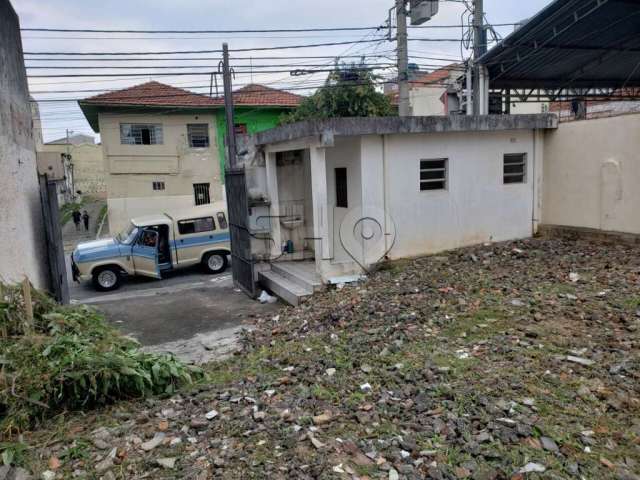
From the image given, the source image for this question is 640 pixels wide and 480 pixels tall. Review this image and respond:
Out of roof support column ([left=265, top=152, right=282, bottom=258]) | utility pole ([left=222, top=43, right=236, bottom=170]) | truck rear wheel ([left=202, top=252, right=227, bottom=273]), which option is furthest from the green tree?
roof support column ([left=265, top=152, right=282, bottom=258])

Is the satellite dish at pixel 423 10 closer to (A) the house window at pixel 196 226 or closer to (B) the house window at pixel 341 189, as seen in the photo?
(B) the house window at pixel 341 189

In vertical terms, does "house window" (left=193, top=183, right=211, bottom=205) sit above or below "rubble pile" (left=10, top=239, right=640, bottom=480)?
above

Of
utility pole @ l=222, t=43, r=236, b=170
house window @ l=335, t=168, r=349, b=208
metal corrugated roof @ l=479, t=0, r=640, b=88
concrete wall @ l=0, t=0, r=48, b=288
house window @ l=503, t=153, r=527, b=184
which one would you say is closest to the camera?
concrete wall @ l=0, t=0, r=48, b=288

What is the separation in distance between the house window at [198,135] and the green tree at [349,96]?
7213 millimetres

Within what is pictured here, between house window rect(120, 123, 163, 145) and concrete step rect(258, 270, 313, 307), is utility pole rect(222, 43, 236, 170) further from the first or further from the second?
house window rect(120, 123, 163, 145)

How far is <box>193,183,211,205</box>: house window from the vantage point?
24.4 metres

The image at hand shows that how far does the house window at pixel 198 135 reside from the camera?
24.0 meters

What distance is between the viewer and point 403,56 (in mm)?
13680

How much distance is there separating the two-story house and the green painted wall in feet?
0.16

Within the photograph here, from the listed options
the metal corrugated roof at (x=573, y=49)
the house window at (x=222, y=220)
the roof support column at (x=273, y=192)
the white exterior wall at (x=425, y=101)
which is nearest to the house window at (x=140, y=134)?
the house window at (x=222, y=220)

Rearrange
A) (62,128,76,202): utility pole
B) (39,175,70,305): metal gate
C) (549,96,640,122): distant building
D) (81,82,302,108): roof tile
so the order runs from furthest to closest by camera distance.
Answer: (62,128,76,202): utility pole, (81,82,302,108): roof tile, (549,96,640,122): distant building, (39,175,70,305): metal gate

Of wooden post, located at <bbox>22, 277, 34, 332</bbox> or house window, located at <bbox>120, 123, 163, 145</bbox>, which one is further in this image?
house window, located at <bbox>120, 123, 163, 145</bbox>

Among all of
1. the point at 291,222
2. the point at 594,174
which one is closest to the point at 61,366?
the point at 291,222

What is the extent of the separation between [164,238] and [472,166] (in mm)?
8597
